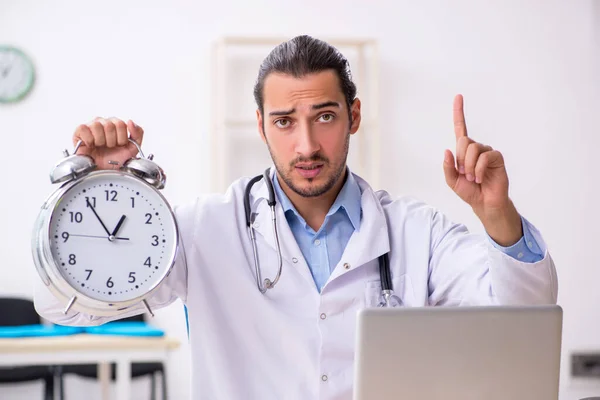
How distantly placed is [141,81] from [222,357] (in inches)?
117

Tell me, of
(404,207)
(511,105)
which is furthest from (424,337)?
(511,105)

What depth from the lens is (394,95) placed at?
4.56 m

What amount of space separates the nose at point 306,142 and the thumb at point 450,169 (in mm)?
321

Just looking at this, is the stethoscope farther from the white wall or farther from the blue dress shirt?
the white wall

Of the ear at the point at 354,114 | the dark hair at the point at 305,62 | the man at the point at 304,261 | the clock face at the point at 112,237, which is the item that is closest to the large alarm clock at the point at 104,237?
the clock face at the point at 112,237

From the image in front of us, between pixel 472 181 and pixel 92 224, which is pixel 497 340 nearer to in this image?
pixel 472 181

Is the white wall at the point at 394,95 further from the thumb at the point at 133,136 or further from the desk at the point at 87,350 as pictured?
the thumb at the point at 133,136

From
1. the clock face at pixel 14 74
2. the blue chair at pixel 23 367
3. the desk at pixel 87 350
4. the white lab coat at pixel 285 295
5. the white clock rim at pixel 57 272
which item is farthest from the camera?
the clock face at pixel 14 74

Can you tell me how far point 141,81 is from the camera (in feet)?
14.5

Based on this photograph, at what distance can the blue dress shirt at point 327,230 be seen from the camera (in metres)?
1.81

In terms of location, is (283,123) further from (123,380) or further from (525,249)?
(123,380)

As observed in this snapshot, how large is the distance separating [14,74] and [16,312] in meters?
1.28

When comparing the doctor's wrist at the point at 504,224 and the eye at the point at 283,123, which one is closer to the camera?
the doctor's wrist at the point at 504,224

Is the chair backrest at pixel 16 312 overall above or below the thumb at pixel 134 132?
below
